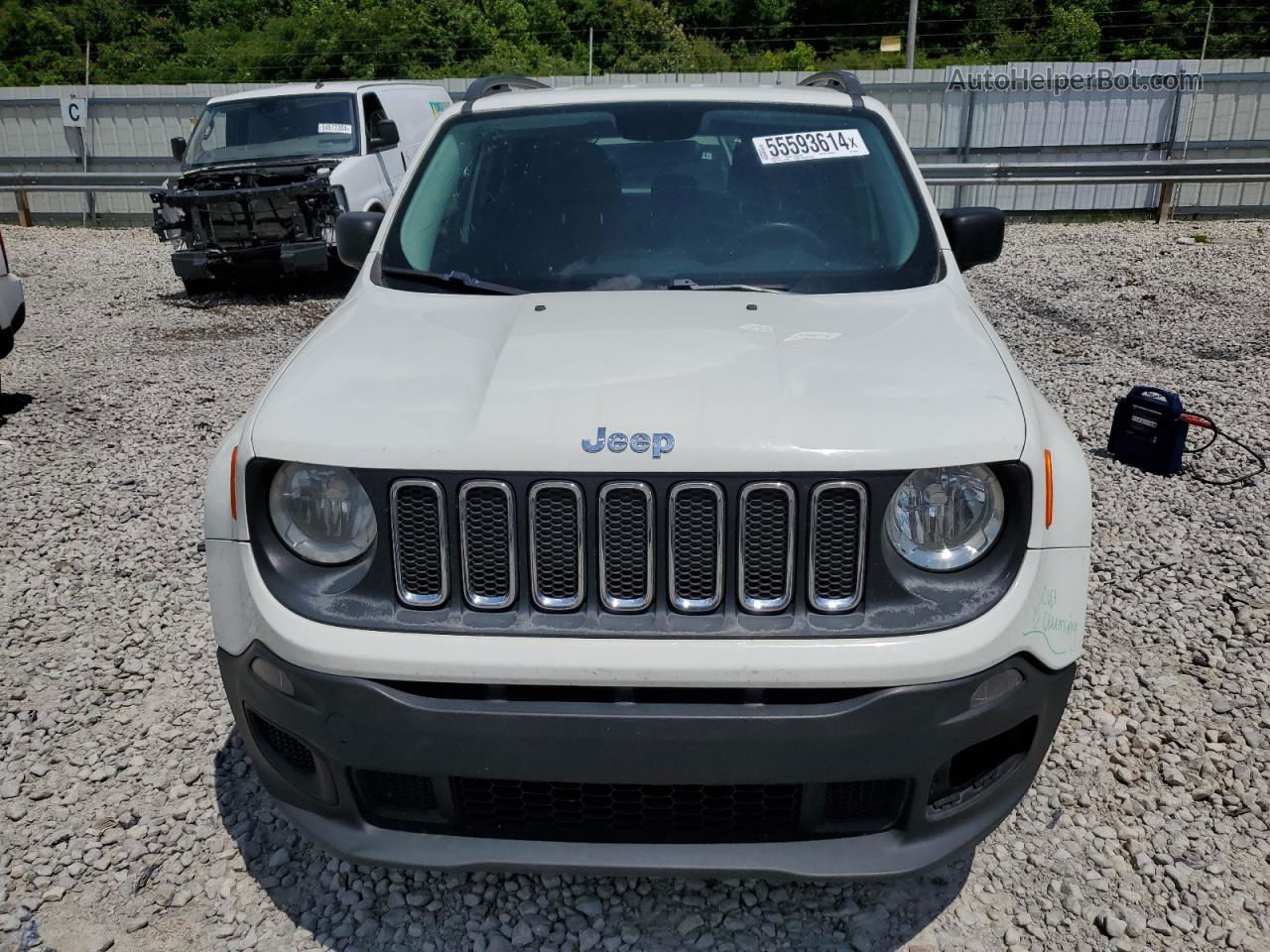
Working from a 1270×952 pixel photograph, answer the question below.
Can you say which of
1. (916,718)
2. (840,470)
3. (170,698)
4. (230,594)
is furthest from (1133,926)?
(170,698)

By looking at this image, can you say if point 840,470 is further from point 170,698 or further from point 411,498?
point 170,698

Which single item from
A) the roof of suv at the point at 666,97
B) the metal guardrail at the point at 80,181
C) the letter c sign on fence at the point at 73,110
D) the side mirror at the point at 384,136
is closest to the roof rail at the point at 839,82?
the roof of suv at the point at 666,97

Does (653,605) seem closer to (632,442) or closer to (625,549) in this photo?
(625,549)

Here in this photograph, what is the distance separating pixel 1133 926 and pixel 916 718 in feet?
3.37

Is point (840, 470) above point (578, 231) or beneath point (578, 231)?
beneath

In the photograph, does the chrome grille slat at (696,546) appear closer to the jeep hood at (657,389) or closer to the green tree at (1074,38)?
the jeep hood at (657,389)

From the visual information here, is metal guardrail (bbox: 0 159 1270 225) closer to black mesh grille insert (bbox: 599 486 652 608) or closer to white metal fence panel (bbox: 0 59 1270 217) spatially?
white metal fence panel (bbox: 0 59 1270 217)

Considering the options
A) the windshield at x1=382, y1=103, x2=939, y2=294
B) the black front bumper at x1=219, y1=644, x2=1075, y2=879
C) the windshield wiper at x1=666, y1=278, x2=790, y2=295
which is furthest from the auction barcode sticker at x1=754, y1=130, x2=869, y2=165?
the black front bumper at x1=219, y1=644, x2=1075, y2=879

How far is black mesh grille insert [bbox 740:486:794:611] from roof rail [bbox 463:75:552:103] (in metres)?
2.53

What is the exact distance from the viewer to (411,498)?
7.18ft

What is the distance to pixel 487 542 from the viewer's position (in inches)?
85.8

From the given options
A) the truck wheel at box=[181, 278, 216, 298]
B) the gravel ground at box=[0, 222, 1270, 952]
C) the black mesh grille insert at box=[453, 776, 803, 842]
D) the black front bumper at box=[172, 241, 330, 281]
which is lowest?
the truck wheel at box=[181, 278, 216, 298]

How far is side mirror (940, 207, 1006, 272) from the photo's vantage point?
140 inches

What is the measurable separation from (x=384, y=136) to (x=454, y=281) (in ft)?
29.2
